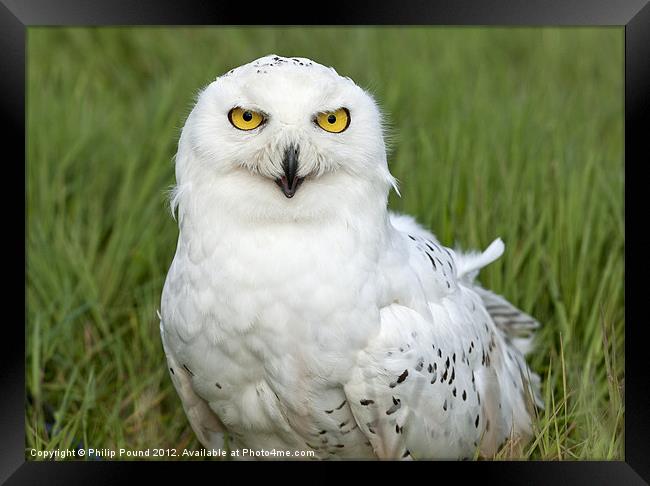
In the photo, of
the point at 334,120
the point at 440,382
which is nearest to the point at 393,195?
the point at 440,382

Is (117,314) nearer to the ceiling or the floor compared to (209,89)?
nearer to the floor

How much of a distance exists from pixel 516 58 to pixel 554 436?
8.22 feet

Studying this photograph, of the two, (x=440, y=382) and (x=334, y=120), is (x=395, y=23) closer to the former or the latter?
(x=334, y=120)

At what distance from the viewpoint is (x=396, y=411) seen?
7.73 feet

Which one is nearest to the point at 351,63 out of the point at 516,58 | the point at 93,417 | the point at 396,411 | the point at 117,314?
the point at 516,58

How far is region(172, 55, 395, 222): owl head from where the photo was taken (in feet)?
7.02

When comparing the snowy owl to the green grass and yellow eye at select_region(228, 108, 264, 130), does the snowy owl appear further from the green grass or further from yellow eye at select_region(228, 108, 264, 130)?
the green grass

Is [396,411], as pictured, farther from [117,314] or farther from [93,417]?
[117,314]

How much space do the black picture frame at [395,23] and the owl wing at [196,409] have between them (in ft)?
1.51

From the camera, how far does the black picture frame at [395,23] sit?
2053mm

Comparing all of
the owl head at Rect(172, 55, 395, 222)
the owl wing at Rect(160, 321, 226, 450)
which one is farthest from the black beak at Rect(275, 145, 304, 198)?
the owl wing at Rect(160, 321, 226, 450)

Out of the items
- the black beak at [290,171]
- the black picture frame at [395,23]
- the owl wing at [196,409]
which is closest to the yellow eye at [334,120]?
the black beak at [290,171]

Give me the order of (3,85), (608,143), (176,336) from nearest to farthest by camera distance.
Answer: (3,85) < (176,336) < (608,143)

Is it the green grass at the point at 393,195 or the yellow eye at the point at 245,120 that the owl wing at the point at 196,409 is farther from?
the yellow eye at the point at 245,120
